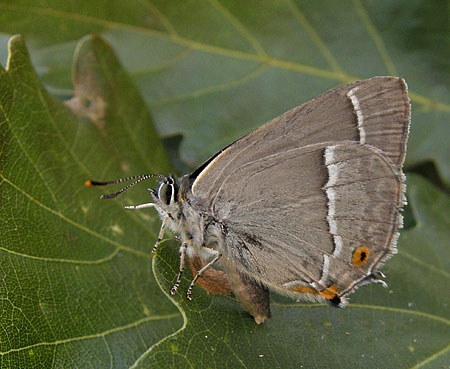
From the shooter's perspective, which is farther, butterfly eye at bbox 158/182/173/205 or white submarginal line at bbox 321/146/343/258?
butterfly eye at bbox 158/182/173/205

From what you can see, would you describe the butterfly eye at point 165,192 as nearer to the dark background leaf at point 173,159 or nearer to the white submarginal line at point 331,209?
the dark background leaf at point 173,159

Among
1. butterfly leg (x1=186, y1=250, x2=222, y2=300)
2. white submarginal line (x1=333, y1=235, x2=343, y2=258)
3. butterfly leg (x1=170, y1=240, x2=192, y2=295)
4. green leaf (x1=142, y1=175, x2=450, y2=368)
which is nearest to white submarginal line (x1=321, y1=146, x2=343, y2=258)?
white submarginal line (x1=333, y1=235, x2=343, y2=258)

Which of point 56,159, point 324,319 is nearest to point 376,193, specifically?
point 324,319

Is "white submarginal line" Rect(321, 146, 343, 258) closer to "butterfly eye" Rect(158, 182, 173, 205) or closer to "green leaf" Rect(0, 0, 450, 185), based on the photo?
"butterfly eye" Rect(158, 182, 173, 205)

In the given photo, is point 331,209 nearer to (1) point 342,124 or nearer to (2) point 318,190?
(2) point 318,190

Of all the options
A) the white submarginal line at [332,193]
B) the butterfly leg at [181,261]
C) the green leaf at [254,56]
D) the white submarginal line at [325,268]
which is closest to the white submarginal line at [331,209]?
the white submarginal line at [332,193]
